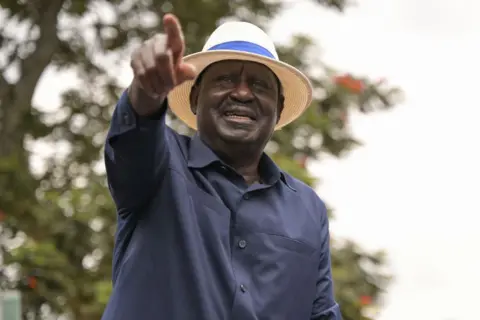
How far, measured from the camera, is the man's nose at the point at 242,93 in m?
1.78

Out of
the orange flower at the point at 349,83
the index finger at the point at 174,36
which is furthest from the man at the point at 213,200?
the orange flower at the point at 349,83

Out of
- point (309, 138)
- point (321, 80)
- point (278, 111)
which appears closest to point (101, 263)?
point (309, 138)

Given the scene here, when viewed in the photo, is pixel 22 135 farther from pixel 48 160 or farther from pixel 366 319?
pixel 366 319

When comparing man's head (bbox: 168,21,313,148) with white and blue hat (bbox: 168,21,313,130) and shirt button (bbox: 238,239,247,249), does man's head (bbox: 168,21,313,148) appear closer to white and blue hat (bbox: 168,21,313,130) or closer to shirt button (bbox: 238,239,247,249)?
white and blue hat (bbox: 168,21,313,130)

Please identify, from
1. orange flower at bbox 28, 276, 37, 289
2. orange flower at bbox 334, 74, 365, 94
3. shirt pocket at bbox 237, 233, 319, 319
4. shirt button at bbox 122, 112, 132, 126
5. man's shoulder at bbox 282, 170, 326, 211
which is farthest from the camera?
orange flower at bbox 334, 74, 365, 94

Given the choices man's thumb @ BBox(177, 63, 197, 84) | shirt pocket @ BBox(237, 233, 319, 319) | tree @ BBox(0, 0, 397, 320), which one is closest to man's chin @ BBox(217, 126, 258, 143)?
shirt pocket @ BBox(237, 233, 319, 319)

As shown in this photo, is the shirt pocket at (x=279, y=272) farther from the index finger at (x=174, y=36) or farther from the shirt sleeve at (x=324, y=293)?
the index finger at (x=174, y=36)

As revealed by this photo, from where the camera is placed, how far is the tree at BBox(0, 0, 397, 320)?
16.6ft

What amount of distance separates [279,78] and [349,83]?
13.6 feet

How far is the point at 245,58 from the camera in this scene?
1.80m

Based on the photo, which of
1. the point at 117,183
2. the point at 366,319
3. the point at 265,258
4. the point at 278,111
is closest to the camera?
the point at 117,183

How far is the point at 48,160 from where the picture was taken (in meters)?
6.64

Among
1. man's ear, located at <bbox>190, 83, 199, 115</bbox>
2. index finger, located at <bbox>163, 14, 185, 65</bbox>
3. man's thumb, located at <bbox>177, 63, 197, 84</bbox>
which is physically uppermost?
index finger, located at <bbox>163, 14, 185, 65</bbox>

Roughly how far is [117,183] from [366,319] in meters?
3.75
